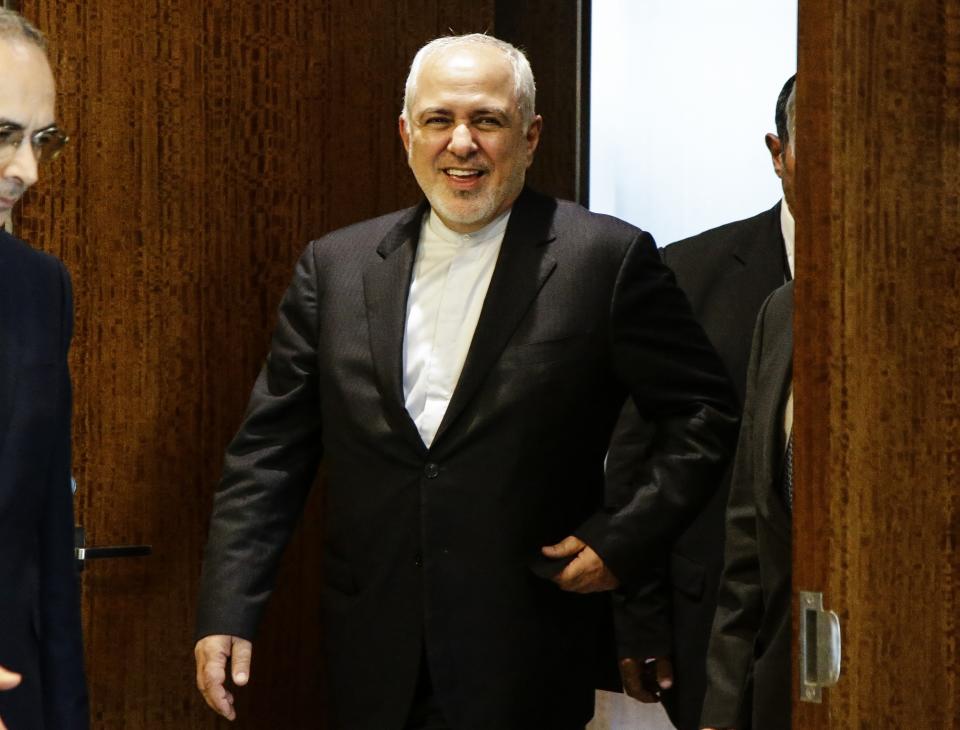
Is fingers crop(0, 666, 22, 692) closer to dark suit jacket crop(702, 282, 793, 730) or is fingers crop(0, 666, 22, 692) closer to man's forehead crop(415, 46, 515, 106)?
dark suit jacket crop(702, 282, 793, 730)

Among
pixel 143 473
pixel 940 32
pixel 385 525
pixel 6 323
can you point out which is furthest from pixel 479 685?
pixel 940 32

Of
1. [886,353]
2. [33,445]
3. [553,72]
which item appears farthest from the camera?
[553,72]

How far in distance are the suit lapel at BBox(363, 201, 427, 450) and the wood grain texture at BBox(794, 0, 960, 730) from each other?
1302mm

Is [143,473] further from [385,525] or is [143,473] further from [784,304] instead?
[784,304]

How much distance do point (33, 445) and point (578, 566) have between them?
101 centimetres

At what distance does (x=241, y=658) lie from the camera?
9.07 ft

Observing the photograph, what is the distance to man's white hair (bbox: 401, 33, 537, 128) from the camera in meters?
2.92

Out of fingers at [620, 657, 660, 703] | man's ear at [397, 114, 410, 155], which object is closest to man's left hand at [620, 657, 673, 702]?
fingers at [620, 657, 660, 703]

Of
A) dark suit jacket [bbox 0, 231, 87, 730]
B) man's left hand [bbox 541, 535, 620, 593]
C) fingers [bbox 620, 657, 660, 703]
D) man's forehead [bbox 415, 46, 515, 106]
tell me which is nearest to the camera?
dark suit jacket [bbox 0, 231, 87, 730]

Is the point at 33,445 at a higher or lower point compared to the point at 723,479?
higher

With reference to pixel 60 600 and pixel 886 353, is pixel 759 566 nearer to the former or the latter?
pixel 886 353

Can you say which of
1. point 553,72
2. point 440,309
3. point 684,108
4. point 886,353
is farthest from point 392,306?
point 684,108

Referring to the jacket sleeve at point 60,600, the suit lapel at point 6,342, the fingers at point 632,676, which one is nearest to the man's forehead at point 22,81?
the suit lapel at point 6,342

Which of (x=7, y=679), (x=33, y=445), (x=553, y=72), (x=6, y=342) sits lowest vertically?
(x=7, y=679)
